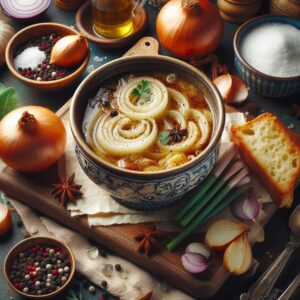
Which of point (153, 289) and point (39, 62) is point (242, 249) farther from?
point (39, 62)

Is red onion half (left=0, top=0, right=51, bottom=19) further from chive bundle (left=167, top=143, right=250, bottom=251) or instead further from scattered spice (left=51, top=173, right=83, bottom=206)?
chive bundle (left=167, top=143, right=250, bottom=251)

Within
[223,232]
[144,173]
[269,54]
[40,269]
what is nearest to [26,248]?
[40,269]

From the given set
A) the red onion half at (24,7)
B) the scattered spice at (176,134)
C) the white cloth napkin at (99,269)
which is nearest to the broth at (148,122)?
the scattered spice at (176,134)

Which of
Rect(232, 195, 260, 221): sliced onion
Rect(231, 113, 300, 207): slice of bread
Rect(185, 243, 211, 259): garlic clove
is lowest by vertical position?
Rect(185, 243, 211, 259): garlic clove

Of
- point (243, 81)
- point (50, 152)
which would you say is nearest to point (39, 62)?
point (50, 152)

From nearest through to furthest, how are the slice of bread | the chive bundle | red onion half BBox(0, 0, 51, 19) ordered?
the chive bundle < the slice of bread < red onion half BBox(0, 0, 51, 19)

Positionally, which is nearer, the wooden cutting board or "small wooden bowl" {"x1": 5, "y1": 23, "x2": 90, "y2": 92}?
the wooden cutting board

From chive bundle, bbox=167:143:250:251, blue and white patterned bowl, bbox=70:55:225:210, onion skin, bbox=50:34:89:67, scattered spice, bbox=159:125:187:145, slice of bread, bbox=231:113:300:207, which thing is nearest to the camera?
blue and white patterned bowl, bbox=70:55:225:210

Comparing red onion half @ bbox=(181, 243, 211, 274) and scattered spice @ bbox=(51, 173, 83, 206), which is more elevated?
scattered spice @ bbox=(51, 173, 83, 206)

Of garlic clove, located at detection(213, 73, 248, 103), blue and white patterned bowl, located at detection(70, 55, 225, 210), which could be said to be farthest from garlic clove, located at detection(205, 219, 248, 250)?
garlic clove, located at detection(213, 73, 248, 103)
